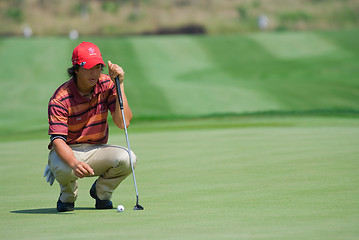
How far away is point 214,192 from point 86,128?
4.76ft

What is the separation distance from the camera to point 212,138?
1286cm

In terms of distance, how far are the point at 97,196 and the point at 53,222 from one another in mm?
866

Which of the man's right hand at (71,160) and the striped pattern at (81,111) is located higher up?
the striped pattern at (81,111)

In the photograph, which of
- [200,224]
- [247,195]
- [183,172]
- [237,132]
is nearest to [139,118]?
[237,132]

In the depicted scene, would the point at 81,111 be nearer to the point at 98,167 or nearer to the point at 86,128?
the point at 86,128

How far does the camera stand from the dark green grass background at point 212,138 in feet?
17.3

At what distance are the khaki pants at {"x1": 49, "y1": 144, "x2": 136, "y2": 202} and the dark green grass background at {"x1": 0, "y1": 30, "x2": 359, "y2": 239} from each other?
248 millimetres

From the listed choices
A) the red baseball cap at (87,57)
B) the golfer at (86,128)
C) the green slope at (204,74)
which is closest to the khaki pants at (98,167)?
the golfer at (86,128)

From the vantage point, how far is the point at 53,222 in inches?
216

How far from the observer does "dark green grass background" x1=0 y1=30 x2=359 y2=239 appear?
5.28m

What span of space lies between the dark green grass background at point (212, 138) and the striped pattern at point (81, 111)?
27.6 inches

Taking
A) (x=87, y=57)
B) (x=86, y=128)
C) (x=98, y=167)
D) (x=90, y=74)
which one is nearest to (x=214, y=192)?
(x=98, y=167)

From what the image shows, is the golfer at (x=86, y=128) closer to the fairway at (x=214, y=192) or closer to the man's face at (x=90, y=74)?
the man's face at (x=90, y=74)

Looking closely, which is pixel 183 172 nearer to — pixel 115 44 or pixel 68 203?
pixel 68 203
